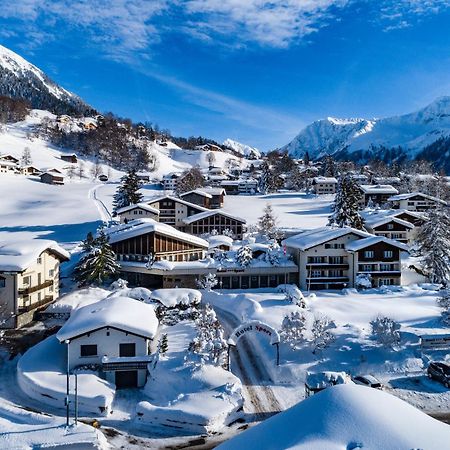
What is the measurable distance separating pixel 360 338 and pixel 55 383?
18.6m

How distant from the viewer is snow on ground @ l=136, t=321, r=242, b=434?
767 inches

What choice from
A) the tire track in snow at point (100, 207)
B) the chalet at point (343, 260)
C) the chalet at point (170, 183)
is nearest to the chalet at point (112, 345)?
the chalet at point (343, 260)

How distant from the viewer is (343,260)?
4422cm

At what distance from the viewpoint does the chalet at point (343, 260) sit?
143 feet

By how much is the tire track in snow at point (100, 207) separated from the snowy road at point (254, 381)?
1854 inches

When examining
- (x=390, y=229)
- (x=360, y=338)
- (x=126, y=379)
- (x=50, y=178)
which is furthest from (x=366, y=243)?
(x=50, y=178)

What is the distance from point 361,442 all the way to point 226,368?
16.2 m

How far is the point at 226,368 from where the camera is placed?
2481cm

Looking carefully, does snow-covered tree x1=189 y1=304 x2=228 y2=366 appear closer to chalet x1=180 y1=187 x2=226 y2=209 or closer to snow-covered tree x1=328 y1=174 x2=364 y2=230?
snow-covered tree x1=328 y1=174 x2=364 y2=230

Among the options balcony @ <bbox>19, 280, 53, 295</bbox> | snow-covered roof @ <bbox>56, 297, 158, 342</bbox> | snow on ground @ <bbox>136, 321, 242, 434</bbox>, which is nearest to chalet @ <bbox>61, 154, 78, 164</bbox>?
balcony @ <bbox>19, 280, 53, 295</bbox>

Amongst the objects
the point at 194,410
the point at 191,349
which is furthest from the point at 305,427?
the point at 191,349

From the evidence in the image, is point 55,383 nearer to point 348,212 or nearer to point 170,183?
point 348,212

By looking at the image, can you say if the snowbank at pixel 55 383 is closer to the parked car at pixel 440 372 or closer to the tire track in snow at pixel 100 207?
the parked car at pixel 440 372

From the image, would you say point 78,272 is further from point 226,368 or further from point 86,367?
point 226,368
